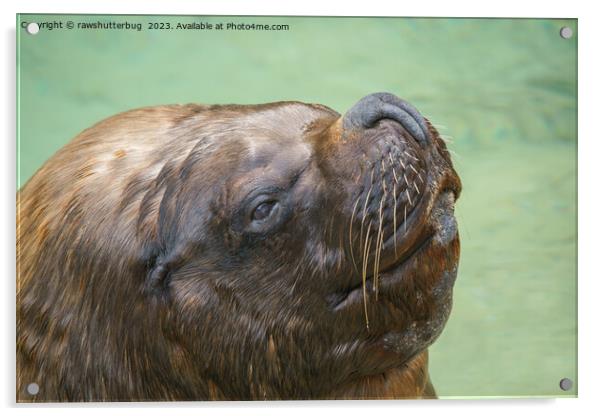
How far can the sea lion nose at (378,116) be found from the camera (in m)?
2.11

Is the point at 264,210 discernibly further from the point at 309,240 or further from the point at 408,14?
the point at 408,14

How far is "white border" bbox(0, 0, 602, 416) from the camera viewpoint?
242 cm

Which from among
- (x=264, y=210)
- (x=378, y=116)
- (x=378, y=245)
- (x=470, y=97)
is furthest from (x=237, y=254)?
(x=470, y=97)

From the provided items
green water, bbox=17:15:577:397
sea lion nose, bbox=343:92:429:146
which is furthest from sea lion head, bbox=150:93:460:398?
green water, bbox=17:15:577:397

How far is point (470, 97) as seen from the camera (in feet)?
8.43

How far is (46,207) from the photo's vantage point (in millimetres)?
2326

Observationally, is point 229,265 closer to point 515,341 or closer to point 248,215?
point 248,215

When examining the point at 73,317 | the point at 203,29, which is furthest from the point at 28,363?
the point at 203,29

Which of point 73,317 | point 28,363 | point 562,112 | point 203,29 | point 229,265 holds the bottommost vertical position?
point 28,363

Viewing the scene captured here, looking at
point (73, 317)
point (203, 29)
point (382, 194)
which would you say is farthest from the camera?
point (203, 29)

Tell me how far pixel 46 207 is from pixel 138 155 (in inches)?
12.4

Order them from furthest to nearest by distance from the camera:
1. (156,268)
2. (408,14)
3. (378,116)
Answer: (408,14) < (156,268) < (378,116)

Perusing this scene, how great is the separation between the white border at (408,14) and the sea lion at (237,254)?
0.22 feet

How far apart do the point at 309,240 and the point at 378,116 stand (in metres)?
0.38
